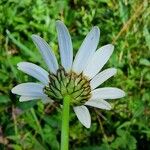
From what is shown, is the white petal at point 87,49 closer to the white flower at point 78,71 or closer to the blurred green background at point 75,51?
the white flower at point 78,71

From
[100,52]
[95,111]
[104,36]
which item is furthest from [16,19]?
[100,52]

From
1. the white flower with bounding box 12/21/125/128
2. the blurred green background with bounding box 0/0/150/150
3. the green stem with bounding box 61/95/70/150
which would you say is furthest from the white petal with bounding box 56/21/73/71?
the blurred green background with bounding box 0/0/150/150

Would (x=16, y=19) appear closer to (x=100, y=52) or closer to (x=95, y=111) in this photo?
(x=95, y=111)

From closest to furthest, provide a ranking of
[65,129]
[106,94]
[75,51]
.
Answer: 1. [65,129]
2. [106,94]
3. [75,51]

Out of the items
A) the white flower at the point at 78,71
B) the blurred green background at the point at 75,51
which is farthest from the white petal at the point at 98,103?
the blurred green background at the point at 75,51

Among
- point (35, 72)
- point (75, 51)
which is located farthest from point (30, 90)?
point (75, 51)

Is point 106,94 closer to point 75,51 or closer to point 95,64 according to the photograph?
point 95,64

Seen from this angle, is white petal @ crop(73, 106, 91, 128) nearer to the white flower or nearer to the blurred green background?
the white flower
